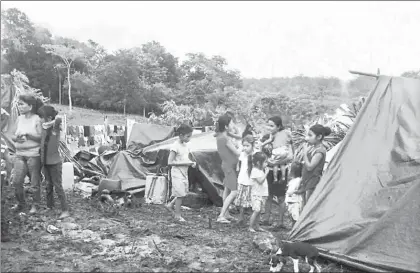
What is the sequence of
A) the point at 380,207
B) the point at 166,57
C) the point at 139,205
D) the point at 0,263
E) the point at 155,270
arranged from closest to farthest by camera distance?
the point at 0,263 < the point at 155,270 < the point at 380,207 < the point at 139,205 < the point at 166,57

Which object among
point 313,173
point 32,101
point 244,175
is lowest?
point 244,175

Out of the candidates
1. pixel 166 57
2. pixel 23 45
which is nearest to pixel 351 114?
pixel 23 45

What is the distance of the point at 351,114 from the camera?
7965 millimetres

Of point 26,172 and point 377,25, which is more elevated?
point 377,25

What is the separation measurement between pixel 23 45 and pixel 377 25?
218 feet

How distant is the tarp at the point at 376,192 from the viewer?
10.7 ft

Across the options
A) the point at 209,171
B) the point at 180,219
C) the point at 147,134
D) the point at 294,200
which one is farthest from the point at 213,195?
the point at 147,134

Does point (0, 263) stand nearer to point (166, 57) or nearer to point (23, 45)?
point (23, 45)

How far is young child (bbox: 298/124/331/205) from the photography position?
4.19 metres

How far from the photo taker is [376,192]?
3.51 m

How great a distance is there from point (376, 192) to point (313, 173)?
84 centimetres

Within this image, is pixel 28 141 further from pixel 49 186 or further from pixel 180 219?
pixel 180 219

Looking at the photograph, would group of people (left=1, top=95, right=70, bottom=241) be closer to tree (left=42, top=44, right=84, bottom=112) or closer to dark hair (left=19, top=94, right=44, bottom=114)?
dark hair (left=19, top=94, right=44, bottom=114)

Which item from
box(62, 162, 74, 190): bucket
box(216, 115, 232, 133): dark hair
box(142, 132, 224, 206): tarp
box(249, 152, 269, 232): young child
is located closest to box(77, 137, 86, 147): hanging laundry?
box(62, 162, 74, 190): bucket
